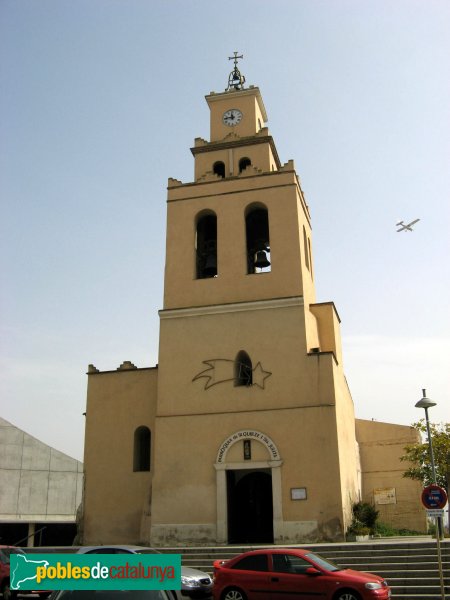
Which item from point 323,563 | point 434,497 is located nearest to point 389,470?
point 434,497

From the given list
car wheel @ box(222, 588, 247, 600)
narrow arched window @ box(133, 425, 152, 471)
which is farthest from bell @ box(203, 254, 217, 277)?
car wheel @ box(222, 588, 247, 600)

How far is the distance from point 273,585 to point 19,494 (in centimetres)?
3612

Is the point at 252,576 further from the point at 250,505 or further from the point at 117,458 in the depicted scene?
the point at 117,458

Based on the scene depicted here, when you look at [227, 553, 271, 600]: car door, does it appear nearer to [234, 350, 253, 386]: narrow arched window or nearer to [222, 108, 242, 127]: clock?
[234, 350, 253, 386]: narrow arched window

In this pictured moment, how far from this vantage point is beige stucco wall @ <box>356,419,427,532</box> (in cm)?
2888

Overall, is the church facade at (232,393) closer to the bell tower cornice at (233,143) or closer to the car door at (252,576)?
the bell tower cornice at (233,143)

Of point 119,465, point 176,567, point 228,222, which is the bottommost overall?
point 176,567

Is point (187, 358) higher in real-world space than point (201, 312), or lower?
lower

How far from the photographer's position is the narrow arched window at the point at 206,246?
24703 mm

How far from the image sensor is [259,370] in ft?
71.9

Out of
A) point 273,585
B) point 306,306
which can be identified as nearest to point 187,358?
point 306,306

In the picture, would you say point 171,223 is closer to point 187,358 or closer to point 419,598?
point 187,358

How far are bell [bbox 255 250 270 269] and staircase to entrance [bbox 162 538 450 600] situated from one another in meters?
10.7

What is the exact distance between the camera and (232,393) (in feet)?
71.8
